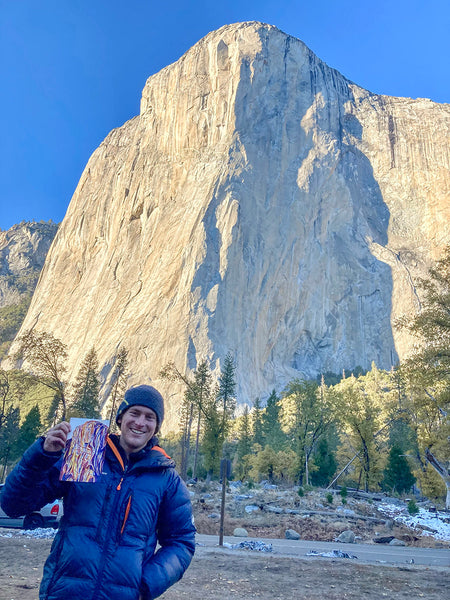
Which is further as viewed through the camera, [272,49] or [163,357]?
[272,49]

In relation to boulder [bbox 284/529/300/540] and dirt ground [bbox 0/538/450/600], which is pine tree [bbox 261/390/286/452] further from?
dirt ground [bbox 0/538/450/600]

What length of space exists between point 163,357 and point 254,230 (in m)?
30.0

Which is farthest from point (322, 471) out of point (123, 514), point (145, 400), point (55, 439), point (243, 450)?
point (55, 439)

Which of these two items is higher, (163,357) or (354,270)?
(354,270)

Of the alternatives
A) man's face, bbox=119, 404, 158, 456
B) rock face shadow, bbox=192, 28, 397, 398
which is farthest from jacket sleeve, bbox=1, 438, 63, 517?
rock face shadow, bbox=192, 28, 397, 398

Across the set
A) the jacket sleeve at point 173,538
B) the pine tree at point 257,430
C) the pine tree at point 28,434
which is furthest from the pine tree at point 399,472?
the jacket sleeve at point 173,538

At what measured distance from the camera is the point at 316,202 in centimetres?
9338

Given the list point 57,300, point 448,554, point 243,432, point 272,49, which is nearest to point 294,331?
point 243,432

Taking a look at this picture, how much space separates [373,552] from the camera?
1173 centimetres

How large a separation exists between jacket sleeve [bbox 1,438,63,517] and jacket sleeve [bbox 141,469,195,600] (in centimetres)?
62

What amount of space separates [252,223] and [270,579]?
255 feet

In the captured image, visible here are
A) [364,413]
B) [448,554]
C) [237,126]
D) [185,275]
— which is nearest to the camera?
[448,554]

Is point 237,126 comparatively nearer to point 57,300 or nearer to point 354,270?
point 354,270

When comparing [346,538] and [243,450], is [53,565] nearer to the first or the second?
[346,538]
